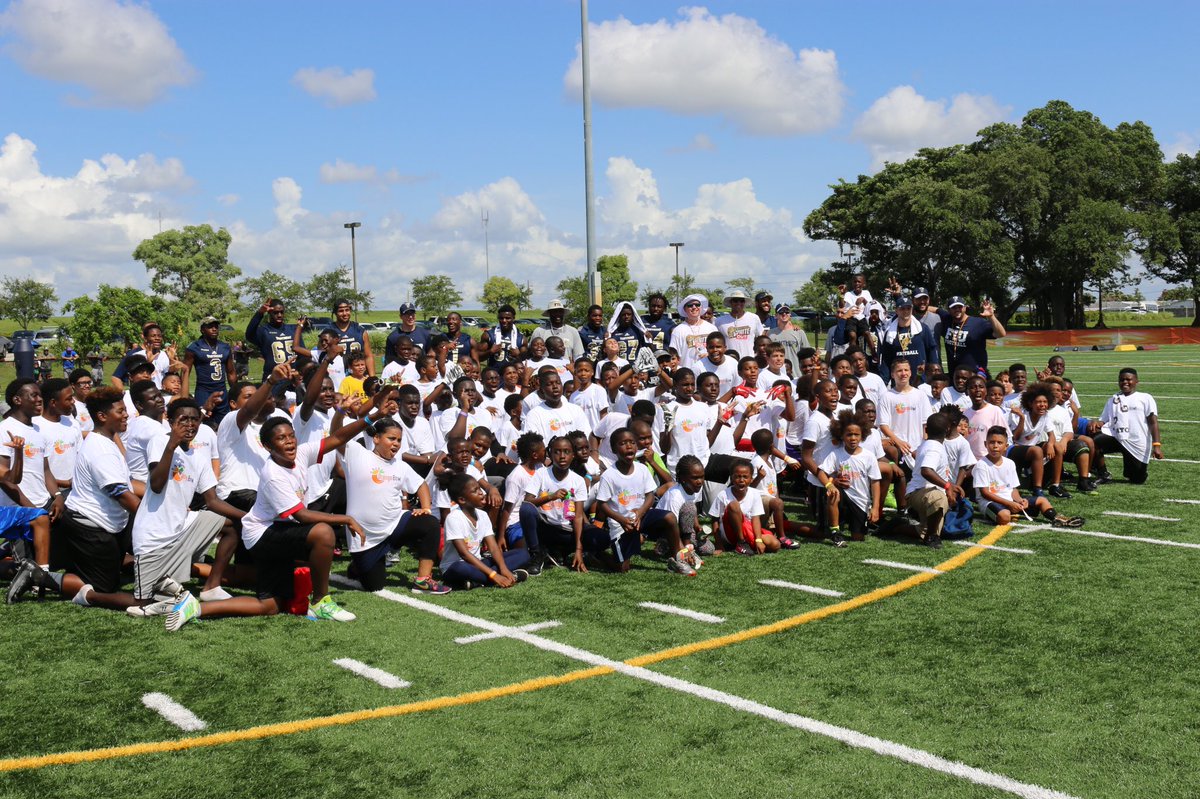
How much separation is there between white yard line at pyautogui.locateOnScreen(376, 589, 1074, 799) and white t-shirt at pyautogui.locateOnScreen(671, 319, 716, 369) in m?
6.15

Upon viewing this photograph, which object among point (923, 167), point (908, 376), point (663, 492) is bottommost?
point (663, 492)

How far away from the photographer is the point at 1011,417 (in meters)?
12.8

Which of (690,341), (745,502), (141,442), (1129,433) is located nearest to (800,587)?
(745,502)

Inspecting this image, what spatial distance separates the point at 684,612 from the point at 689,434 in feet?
9.75

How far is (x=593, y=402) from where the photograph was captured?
38.0ft

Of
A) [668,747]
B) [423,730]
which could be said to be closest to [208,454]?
[423,730]

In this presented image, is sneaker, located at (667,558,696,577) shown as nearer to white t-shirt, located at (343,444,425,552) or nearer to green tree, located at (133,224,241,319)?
white t-shirt, located at (343,444,425,552)

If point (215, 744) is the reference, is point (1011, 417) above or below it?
above

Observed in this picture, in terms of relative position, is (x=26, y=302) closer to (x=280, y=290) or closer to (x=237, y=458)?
(x=280, y=290)

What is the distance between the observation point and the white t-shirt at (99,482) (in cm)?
769

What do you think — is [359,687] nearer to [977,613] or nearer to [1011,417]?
[977,613]

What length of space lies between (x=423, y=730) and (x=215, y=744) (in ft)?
3.46

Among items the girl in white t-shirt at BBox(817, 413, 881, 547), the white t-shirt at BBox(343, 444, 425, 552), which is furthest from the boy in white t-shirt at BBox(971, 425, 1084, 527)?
the white t-shirt at BBox(343, 444, 425, 552)

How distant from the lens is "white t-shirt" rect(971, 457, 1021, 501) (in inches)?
422
